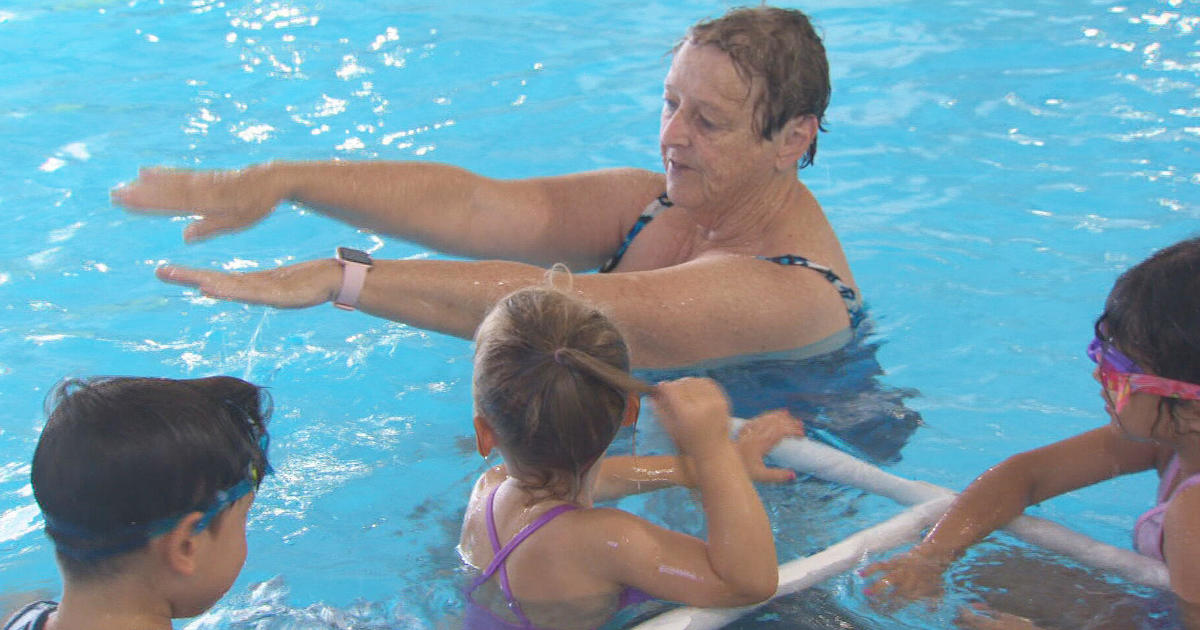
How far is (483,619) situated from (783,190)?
1725 millimetres

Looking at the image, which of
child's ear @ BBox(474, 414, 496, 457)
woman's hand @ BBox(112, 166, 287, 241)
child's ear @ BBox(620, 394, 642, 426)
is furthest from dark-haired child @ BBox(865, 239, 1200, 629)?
woman's hand @ BBox(112, 166, 287, 241)

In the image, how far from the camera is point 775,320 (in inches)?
143

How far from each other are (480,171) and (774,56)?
3350 millimetres

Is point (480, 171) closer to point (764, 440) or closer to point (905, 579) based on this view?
point (764, 440)

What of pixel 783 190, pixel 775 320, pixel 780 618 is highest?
pixel 783 190

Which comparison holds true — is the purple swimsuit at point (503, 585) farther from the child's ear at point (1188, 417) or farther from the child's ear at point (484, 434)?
the child's ear at point (1188, 417)

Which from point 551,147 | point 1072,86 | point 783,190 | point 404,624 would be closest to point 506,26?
point 551,147

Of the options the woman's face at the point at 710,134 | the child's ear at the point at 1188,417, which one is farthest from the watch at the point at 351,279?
the child's ear at the point at 1188,417

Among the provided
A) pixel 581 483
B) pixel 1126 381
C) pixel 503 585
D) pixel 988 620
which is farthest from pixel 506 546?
pixel 1126 381

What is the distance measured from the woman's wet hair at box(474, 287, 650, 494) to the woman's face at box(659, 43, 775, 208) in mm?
1187

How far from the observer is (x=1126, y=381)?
2.78 m

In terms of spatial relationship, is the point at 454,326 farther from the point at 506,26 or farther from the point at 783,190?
the point at 506,26

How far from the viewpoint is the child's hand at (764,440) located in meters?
3.22

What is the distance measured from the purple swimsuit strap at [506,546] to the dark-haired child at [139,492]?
607 mm
